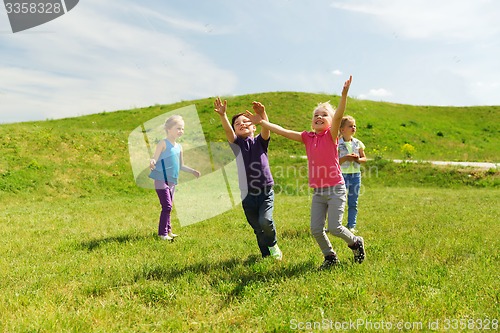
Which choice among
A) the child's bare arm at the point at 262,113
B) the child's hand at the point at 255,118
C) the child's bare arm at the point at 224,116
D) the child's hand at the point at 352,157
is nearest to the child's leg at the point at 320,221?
the child's bare arm at the point at 262,113

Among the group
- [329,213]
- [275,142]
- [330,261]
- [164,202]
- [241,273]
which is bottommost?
[241,273]

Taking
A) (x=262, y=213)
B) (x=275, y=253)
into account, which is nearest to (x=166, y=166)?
(x=262, y=213)

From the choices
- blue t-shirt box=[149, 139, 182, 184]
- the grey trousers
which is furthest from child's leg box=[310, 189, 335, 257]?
blue t-shirt box=[149, 139, 182, 184]

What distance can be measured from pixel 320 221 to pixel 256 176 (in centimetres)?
126

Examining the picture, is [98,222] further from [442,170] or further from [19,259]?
[442,170]

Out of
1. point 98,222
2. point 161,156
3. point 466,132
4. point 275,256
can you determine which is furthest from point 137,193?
point 466,132

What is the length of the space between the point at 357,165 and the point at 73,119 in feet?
128

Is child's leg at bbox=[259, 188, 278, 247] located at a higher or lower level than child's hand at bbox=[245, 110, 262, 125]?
lower

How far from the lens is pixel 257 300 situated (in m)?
4.59

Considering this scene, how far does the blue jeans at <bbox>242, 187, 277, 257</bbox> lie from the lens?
6.30 metres

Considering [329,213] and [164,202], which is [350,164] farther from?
[164,202]

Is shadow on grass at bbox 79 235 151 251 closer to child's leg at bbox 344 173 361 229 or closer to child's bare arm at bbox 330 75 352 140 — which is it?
child's leg at bbox 344 173 361 229

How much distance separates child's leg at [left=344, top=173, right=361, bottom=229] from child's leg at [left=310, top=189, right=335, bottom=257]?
3.37m

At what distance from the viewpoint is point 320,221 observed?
5.82 m
